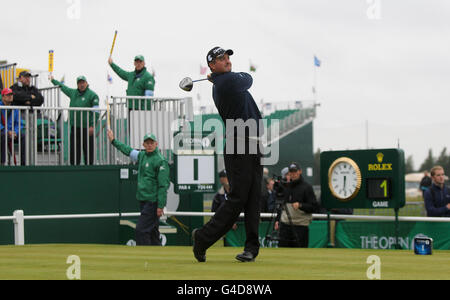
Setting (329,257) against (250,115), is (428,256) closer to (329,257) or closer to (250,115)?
(329,257)

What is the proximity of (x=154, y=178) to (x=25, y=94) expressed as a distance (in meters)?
3.79

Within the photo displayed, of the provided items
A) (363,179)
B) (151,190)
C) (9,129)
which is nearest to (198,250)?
(363,179)

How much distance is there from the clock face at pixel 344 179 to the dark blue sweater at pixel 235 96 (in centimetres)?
509

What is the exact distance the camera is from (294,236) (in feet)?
41.3

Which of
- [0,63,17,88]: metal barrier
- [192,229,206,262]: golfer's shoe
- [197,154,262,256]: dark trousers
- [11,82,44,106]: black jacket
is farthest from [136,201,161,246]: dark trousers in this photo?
[0,63,17,88]: metal barrier

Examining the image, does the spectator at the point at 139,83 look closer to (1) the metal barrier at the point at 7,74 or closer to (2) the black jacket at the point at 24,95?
(2) the black jacket at the point at 24,95

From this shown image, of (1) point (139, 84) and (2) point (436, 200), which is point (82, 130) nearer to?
(1) point (139, 84)

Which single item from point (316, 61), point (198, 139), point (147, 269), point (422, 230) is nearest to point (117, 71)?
point (198, 139)

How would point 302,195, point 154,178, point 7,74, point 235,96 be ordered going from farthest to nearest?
point 7,74, point 154,178, point 302,195, point 235,96

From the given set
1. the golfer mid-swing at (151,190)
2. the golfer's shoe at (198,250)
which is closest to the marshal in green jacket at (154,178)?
the golfer mid-swing at (151,190)

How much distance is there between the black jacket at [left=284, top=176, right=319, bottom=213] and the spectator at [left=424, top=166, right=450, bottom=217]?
2.16m

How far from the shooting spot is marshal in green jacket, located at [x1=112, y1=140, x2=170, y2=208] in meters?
13.8

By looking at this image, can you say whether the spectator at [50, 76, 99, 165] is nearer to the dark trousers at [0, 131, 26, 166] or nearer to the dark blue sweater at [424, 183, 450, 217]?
the dark trousers at [0, 131, 26, 166]
